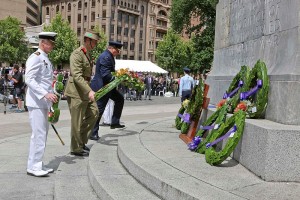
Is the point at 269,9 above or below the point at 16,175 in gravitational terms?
above

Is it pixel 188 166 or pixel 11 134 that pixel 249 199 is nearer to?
pixel 188 166

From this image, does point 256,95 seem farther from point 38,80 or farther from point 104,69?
point 104,69

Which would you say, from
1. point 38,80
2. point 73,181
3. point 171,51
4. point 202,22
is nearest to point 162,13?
point 171,51

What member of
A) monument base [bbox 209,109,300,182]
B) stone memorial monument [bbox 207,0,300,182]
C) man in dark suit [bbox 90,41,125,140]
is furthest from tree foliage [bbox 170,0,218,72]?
monument base [bbox 209,109,300,182]

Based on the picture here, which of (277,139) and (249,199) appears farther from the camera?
(277,139)

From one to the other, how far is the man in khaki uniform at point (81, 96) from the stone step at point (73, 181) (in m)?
0.38

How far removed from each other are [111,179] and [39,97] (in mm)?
1440

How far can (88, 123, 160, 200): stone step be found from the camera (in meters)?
3.85

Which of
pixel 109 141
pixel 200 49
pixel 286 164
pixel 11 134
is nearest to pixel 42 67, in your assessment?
pixel 109 141

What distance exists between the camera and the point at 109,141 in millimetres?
6777

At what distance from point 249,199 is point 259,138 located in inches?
36.8

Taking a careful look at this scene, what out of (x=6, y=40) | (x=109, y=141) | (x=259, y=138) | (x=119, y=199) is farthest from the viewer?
(x=6, y=40)

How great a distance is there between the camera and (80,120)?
6.07m

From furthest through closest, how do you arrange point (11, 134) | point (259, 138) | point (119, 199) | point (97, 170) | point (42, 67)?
point (11, 134)
point (42, 67)
point (97, 170)
point (259, 138)
point (119, 199)
